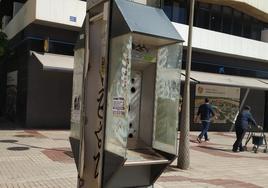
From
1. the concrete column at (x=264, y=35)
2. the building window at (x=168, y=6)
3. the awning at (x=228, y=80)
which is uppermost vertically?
the building window at (x=168, y=6)

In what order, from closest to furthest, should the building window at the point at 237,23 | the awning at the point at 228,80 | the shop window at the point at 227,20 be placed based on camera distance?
the awning at the point at 228,80, the shop window at the point at 227,20, the building window at the point at 237,23

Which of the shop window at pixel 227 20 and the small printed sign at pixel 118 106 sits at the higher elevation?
the shop window at pixel 227 20

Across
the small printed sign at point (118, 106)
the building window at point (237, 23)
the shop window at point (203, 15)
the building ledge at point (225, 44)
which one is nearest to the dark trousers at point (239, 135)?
the building ledge at point (225, 44)

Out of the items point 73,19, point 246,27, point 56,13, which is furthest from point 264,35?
point 56,13

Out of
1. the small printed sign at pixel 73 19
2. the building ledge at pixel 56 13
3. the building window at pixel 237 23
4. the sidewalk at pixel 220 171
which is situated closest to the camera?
the sidewalk at pixel 220 171

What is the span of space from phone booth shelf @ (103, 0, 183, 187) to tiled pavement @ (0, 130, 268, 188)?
3.16m

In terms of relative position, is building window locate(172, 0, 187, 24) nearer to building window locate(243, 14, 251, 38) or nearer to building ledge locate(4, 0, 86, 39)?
building window locate(243, 14, 251, 38)

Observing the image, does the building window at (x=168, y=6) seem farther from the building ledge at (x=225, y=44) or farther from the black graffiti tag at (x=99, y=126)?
the black graffiti tag at (x=99, y=126)

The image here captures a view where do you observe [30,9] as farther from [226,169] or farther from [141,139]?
[141,139]

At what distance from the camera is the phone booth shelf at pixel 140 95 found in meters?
4.71

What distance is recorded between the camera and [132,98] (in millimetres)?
5312

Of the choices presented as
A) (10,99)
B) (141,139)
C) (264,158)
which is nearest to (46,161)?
(141,139)

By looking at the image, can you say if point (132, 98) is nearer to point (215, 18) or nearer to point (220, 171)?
point (220, 171)

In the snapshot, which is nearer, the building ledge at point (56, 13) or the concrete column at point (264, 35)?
the building ledge at point (56, 13)
